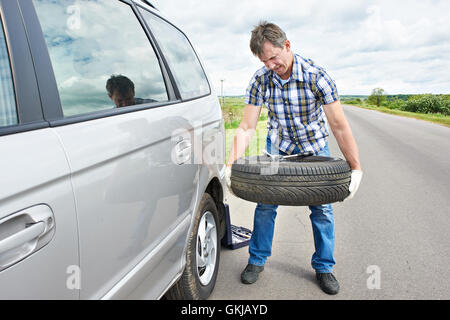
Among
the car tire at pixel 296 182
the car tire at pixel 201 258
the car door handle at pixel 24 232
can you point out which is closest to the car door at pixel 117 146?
the car door handle at pixel 24 232

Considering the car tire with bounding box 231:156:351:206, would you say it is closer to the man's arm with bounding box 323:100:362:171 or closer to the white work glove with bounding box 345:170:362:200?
the white work glove with bounding box 345:170:362:200

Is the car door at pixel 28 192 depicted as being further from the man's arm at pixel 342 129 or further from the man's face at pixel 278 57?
the man's arm at pixel 342 129

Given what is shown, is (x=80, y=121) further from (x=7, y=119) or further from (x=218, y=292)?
(x=218, y=292)

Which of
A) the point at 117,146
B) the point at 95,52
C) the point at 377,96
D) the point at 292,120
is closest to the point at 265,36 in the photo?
the point at 292,120

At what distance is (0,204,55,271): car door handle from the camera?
3.51ft

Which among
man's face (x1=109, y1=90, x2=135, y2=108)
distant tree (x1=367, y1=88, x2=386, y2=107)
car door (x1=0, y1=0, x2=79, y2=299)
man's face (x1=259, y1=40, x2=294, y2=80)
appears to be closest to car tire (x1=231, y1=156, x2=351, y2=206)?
man's face (x1=259, y1=40, x2=294, y2=80)

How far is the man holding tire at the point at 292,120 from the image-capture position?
9.25ft

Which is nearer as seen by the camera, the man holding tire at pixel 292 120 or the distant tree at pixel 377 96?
the man holding tire at pixel 292 120

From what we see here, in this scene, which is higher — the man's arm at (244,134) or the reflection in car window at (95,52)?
the reflection in car window at (95,52)

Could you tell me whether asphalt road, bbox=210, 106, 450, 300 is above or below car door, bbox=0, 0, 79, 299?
below

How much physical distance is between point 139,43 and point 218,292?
1.95 meters

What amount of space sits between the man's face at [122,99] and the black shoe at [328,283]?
6.73 feet

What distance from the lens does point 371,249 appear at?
12.6ft

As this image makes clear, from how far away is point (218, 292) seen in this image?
10.1 ft
